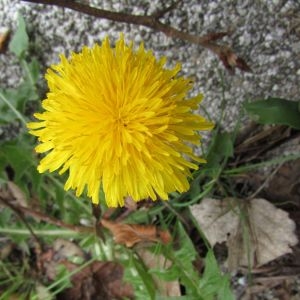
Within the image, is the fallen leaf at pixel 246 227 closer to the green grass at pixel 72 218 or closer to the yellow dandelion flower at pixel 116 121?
the green grass at pixel 72 218

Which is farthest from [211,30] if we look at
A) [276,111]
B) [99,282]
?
[99,282]

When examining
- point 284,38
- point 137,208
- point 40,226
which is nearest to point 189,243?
point 137,208

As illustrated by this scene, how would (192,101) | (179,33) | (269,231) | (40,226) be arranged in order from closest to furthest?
(192,101)
(179,33)
(269,231)
(40,226)

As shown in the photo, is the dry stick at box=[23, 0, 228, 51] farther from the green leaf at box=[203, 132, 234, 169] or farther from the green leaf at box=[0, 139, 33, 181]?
the green leaf at box=[0, 139, 33, 181]

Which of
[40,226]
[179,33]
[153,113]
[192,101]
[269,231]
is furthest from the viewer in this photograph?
[40,226]

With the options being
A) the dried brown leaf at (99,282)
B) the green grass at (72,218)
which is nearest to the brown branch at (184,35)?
the green grass at (72,218)

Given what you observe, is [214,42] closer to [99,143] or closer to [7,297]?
[99,143]
